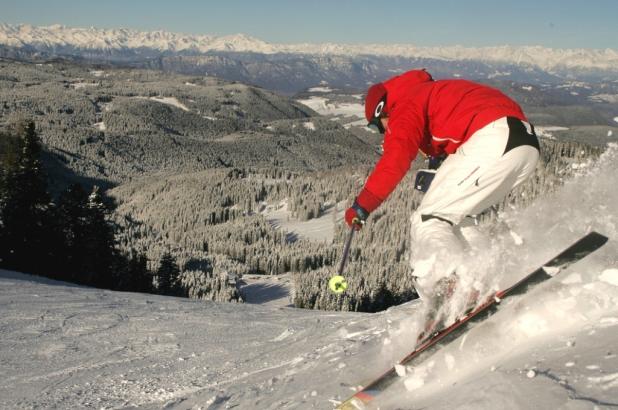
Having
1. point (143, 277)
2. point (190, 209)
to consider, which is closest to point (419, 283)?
point (143, 277)

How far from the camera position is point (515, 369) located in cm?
385

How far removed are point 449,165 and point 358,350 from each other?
2.74m

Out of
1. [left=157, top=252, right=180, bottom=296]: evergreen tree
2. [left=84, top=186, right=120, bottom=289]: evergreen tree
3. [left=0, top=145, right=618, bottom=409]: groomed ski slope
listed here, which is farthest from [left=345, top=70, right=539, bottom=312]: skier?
[left=157, top=252, right=180, bottom=296]: evergreen tree

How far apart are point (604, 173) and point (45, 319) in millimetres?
10030

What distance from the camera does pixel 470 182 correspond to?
17.6 feet

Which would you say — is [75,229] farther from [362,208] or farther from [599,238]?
[599,238]

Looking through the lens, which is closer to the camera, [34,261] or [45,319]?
[45,319]

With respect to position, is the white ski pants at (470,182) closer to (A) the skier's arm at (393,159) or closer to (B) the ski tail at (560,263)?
(A) the skier's arm at (393,159)

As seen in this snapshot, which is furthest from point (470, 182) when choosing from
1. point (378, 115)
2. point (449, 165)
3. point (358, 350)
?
point (358, 350)

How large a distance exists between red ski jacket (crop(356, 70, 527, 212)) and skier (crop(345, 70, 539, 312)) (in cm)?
1

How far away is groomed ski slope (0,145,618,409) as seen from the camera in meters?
3.77

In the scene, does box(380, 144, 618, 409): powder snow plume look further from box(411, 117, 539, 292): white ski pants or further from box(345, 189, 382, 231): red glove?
box(345, 189, 382, 231): red glove

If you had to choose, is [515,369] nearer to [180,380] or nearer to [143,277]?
[180,380]

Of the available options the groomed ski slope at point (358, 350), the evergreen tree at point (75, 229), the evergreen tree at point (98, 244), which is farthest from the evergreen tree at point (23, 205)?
the groomed ski slope at point (358, 350)
